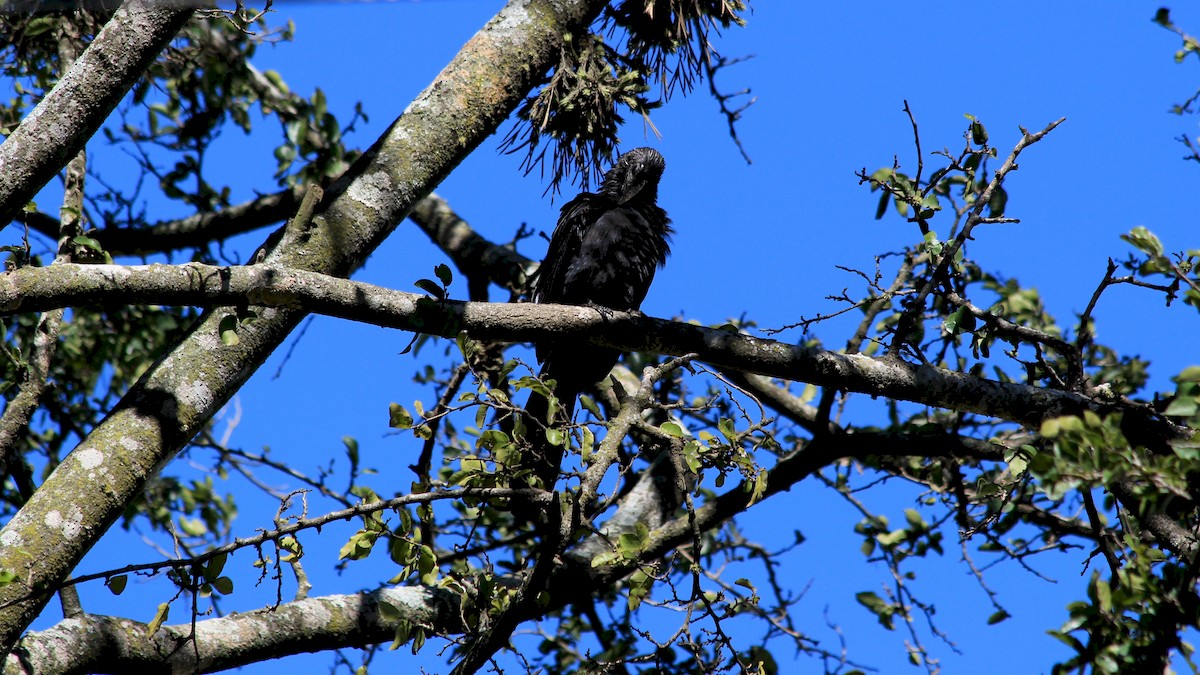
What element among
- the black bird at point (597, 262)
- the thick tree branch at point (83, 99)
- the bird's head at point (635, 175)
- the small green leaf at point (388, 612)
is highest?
the bird's head at point (635, 175)

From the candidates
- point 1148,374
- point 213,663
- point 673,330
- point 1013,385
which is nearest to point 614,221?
point 673,330

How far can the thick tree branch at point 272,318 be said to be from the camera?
98.7 inches

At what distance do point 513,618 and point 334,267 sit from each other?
4.58 ft

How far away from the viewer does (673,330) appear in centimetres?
296

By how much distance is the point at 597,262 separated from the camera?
3959 millimetres

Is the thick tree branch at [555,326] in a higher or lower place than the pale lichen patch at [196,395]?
higher

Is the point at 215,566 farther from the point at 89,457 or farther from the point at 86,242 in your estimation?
the point at 86,242

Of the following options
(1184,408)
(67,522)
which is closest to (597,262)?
(67,522)

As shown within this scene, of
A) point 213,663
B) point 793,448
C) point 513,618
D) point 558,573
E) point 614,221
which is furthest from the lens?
point 793,448

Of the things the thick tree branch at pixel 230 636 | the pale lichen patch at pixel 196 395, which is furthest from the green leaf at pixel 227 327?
the thick tree branch at pixel 230 636

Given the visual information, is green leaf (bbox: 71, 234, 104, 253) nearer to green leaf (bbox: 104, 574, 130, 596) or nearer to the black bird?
green leaf (bbox: 104, 574, 130, 596)

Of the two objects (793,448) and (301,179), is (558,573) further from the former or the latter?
(301,179)

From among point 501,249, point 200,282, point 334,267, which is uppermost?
point 501,249

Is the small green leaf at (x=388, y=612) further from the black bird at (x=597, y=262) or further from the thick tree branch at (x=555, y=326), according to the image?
the black bird at (x=597, y=262)
